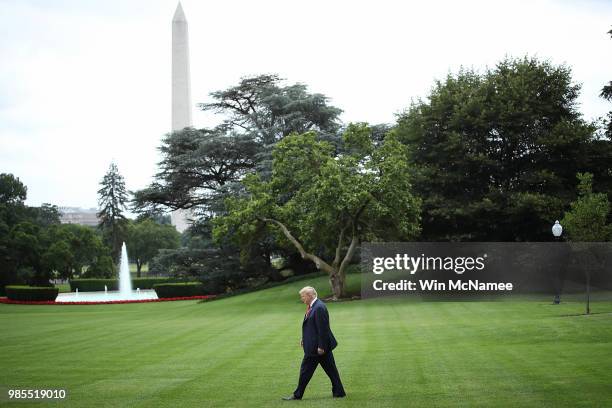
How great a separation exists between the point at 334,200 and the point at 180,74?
39.7 metres

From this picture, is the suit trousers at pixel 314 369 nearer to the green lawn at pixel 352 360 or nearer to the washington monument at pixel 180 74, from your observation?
the green lawn at pixel 352 360

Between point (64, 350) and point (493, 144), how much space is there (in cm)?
3010

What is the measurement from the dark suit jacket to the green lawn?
855 mm

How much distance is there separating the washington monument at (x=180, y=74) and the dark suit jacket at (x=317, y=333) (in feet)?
199

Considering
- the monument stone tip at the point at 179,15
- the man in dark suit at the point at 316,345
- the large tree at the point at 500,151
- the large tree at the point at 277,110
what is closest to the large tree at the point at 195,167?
the large tree at the point at 277,110

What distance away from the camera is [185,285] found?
57.3 m

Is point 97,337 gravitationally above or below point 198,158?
below

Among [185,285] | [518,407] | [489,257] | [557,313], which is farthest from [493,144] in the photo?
[518,407]

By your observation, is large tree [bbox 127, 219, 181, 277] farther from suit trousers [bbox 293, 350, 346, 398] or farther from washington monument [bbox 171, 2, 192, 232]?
suit trousers [bbox 293, 350, 346, 398]

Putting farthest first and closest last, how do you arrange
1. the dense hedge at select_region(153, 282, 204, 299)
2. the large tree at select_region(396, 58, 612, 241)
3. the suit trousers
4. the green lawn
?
the dense hedge at select_region(153, 282, 204, 299)
the large tree at select_region(396, 58, 612, 241)
the green lawn
the suit trousers

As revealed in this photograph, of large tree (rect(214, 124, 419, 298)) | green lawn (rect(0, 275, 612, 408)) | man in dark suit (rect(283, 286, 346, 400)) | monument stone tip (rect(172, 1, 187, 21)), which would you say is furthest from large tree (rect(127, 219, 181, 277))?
man in dark suit (rect(283, 286, 346, 400))

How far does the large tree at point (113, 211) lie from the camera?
94000 mm

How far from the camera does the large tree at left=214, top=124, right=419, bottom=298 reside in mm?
35406

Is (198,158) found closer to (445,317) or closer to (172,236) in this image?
(445,317)
